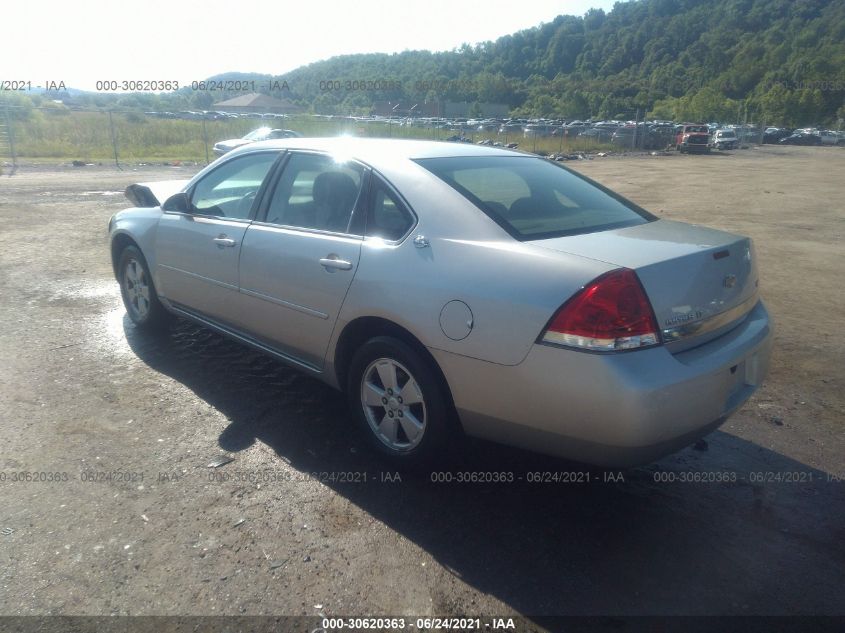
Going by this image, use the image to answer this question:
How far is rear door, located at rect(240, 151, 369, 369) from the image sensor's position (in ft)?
11.8

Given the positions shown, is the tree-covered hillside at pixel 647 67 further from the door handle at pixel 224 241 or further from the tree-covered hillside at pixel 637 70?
the door handle at pixel 224 241

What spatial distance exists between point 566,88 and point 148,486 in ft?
343

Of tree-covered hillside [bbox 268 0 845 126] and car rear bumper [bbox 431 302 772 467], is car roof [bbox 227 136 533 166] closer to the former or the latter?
car rear bumper [bbox 431 302 772 467]

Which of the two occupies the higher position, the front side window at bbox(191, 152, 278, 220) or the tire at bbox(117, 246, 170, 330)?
the front side window at bbox(191, 152, 278, 220)

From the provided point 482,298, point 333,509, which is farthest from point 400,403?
point 482,298

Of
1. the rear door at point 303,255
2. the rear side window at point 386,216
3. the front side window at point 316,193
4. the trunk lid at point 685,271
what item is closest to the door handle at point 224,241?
the rear door at point 303,255

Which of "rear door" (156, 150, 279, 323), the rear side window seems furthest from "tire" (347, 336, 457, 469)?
"rear door" (156, 150, 279, 323)

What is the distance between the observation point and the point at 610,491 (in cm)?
335

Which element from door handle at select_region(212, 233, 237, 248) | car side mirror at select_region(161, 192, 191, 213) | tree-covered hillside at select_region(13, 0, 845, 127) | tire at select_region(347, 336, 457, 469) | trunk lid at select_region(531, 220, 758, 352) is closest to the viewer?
trunk lid at select_region(531, 220, 758, 352)

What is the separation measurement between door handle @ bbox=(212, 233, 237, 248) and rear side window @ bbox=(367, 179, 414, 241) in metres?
1.17

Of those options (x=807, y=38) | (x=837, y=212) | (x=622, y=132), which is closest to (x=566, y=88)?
(x=807, y=38)

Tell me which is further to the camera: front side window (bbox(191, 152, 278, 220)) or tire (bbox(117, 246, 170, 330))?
tire (bbox(117, 246, 170, 330))

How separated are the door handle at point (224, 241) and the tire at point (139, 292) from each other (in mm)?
1198

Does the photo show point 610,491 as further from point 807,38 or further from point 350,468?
point 807,38
